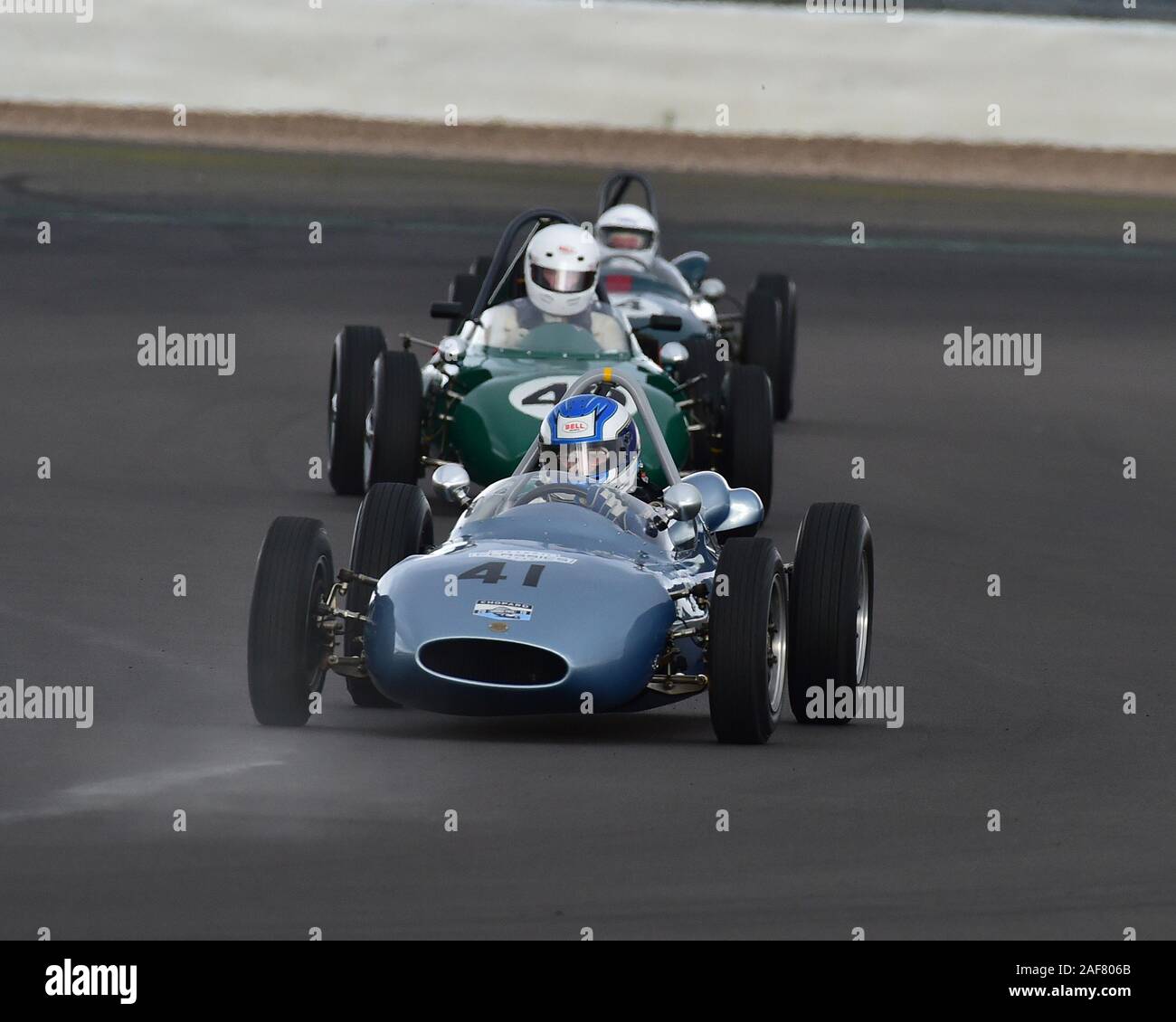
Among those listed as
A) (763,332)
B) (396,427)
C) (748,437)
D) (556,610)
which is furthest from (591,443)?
(763,332)

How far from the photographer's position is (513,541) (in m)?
11.2

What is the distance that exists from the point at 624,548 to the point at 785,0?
3870 cm

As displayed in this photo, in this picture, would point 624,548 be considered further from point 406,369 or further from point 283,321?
point 283,321

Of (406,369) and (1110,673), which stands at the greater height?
(406,369)

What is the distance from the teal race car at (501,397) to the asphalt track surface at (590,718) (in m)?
0.50

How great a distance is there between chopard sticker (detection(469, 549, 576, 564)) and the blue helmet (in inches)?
42.4

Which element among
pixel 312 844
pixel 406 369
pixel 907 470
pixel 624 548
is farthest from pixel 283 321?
pixel 312 844

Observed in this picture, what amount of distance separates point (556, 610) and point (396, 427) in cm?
645

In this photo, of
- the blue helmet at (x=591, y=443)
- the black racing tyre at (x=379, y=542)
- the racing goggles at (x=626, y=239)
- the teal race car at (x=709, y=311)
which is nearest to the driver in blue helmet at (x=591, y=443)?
the blue helmet at (x=591, y=443)

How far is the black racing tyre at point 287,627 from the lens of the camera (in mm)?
10594

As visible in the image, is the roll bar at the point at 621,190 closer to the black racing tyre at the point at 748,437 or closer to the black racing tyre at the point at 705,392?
the black racing tyre at the point at 705,392

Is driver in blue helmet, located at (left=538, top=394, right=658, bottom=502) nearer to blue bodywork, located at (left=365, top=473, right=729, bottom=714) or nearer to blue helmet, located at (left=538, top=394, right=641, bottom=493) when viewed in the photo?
blue helmet, located at (left=538, top=394, right=641, bottom=493)

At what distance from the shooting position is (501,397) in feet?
54.9

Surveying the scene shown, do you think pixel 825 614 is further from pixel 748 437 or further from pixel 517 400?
pixel 748 437
